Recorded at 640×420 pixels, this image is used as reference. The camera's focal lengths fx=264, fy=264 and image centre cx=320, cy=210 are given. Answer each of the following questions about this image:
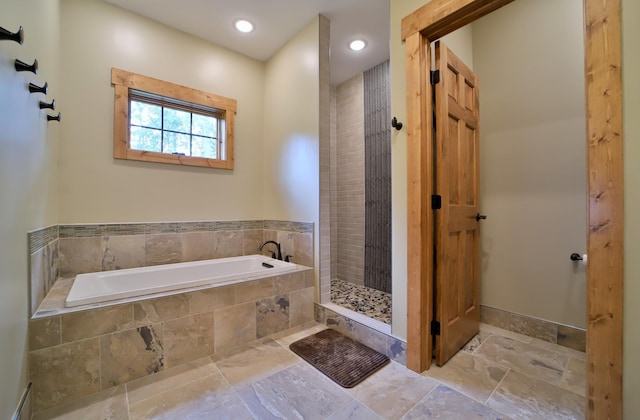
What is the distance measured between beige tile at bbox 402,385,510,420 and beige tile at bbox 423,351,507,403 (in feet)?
0.21

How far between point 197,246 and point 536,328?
314cm

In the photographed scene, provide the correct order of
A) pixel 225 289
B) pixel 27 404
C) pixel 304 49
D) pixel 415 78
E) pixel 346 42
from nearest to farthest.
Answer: pixel 27 404 → pixel 415 78 → pixel 225 289 → pixel 304 49 → pixel 346 42

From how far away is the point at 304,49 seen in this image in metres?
2.66

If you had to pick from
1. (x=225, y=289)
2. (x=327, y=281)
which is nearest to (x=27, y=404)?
(x=225, y=289)

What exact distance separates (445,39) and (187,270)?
119 inches

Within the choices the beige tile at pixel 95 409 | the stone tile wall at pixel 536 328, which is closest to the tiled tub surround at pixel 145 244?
the beige tile at pixel 95 409

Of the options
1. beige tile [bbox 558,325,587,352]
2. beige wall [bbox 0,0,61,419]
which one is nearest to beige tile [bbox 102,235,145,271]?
beige wall [bbox 0,0,61,419]

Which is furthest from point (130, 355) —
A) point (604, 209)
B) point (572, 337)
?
point (572, 337)

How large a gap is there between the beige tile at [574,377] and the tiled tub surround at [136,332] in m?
1.87

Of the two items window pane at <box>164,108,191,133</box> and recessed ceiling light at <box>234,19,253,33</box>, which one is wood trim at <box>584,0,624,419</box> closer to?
recessed ceiling light at <box>234,19,253,33</box>

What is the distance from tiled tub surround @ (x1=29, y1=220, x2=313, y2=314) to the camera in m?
1.77

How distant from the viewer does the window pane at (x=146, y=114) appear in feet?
8.23

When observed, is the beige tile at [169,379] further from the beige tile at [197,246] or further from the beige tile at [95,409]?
the beige tile at [197,246]

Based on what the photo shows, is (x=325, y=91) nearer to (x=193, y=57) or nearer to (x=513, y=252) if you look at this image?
(x=193, y=57)
